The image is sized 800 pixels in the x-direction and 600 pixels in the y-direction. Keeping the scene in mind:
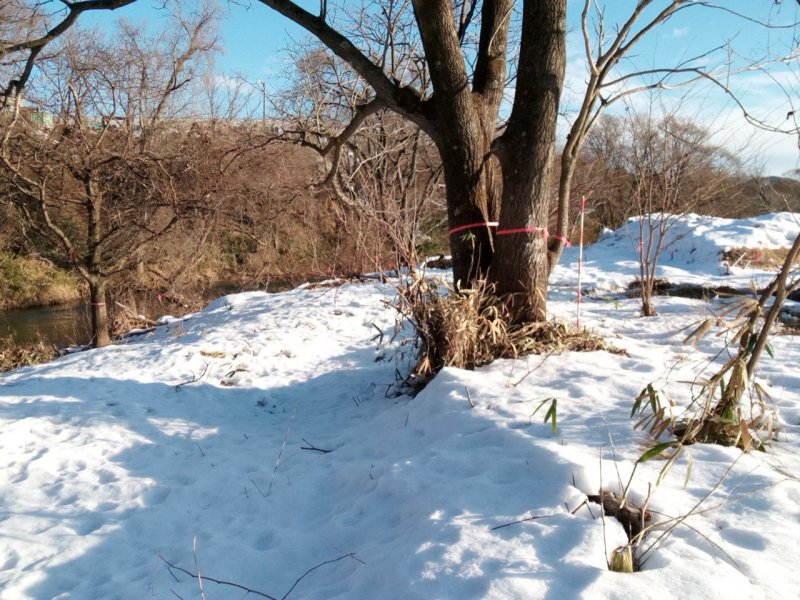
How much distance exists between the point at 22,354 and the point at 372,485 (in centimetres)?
936

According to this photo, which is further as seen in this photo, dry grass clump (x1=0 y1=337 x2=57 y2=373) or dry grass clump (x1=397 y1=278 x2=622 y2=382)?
dry grass clump (x1=0 y1=337 x2=57 y2=373)

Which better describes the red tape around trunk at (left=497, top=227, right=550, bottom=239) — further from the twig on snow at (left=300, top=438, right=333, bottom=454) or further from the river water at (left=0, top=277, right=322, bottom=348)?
the river water at (left=0, top=277, right=322, bottom=348)

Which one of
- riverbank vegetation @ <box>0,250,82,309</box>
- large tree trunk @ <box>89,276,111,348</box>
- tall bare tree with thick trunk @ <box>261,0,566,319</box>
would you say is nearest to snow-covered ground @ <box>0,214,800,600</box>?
tall bare tree with thick trunk @ <box>261,0,566,319</box>

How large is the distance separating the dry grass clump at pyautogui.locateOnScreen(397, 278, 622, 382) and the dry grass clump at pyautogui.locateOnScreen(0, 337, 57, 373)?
7.79 meters

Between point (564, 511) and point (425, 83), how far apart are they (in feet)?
36.3

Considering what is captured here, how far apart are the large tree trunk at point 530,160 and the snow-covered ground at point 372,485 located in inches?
29.4

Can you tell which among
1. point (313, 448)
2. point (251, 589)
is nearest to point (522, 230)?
point (313, 448)

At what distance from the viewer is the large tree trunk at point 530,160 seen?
14.1 ft

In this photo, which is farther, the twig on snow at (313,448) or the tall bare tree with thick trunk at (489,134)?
the tall bare tree with thick trunk at (489,134)

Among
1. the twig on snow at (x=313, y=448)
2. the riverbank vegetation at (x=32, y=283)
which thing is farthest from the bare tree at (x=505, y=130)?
the riverbank vegetation at (x=32, y=283)

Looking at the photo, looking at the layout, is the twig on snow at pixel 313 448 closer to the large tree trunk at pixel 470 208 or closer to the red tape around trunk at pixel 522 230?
the large tree trunk at pixel 470 208

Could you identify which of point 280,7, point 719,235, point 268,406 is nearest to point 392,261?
A: point 268,406

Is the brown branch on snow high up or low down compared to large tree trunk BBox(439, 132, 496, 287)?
down

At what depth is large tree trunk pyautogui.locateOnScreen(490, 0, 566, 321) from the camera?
4.30 meters
